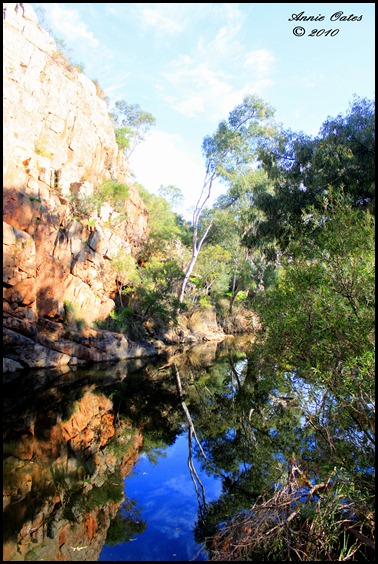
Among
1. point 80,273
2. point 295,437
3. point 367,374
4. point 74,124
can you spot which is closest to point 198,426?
point 295,437

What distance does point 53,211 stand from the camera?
2152 cm

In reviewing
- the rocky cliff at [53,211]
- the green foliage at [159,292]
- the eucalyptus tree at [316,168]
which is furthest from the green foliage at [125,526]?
the green foliage at [159,292]

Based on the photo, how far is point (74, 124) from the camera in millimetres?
30594

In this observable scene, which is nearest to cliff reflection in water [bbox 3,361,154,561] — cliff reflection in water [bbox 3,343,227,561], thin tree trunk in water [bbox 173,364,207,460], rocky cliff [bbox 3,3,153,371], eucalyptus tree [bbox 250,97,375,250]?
cliff reflection in water [bbox 3,343,227,561]

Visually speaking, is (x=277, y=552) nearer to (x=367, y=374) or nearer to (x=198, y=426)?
(x=367, y=374)

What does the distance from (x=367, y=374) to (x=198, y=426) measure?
773cm

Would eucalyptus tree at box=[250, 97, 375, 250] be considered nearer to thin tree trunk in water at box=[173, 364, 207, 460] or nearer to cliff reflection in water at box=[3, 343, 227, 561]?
thin tree trunk in water at box=[173, 364, 207, 460]

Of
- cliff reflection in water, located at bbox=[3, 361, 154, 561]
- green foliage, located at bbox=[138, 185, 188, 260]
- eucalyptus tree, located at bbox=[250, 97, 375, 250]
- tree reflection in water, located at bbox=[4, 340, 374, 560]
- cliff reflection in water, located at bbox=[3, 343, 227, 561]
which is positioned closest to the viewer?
tree reflection in water, located at bbox=[4, 340, 374, 560]

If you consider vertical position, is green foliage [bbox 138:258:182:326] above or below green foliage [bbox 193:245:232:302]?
below

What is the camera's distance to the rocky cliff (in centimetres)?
1723

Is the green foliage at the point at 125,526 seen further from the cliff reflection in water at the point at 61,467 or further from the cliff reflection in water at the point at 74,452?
the cliff reflection in water at the point at 61,467

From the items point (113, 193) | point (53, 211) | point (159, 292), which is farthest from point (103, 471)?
point (113, 193)

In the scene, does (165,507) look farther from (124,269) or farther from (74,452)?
(124,269)

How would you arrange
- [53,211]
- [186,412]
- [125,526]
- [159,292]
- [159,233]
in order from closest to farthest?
[125,526] → [186,412] → [53,211] → [159,292] → [159,233]
